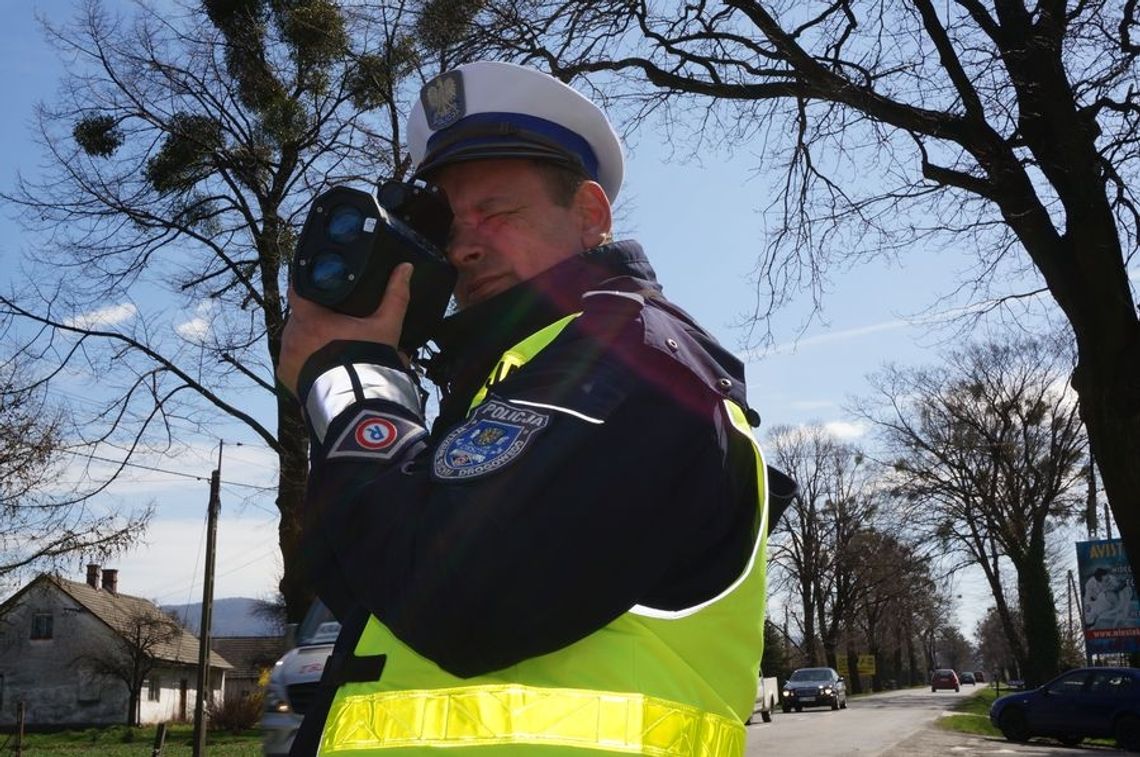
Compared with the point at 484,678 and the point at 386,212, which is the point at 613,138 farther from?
the point at 484,678

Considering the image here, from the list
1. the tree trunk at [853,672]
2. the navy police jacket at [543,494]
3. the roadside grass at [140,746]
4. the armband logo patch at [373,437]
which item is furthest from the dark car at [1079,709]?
the tree trunk at [853,672]

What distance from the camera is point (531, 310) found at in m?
1.60

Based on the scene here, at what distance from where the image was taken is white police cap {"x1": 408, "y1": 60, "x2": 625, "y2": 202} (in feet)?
5.72

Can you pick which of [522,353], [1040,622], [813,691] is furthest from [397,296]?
[1040,622]

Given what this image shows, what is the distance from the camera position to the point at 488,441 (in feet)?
4.06

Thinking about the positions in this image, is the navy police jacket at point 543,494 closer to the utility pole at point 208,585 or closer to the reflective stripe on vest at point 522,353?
the reflective stripe on vest at point 522,353

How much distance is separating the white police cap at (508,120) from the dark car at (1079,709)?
2474 cm

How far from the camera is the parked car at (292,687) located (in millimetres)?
8719

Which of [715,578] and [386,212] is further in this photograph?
[386,212]

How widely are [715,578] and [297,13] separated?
14306mm

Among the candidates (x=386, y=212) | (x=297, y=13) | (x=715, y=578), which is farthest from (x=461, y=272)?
(x=297, y=13)

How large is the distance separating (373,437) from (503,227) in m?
0.51

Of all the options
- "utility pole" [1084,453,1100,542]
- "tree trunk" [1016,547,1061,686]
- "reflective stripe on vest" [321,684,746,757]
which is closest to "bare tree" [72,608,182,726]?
"tree trunk" [1016,547,1061,686]

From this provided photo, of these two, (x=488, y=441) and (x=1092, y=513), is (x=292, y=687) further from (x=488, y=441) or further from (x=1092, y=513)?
(x=1092, y=513)
